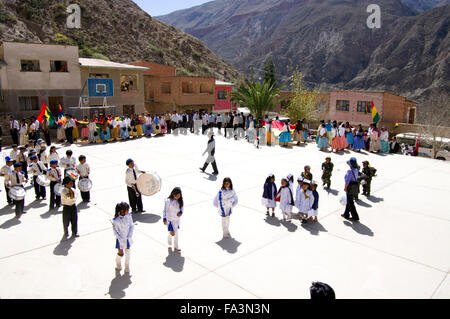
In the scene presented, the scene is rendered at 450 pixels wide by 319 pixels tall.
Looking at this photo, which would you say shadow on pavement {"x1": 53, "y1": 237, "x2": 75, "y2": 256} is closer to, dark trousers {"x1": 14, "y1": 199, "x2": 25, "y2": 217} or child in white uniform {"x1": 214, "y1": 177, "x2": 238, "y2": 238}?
dark trousers {"x1": 14, "y1": 199, "x2": 25, "y2": 217}

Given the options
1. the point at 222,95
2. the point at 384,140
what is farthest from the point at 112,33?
the point at 384,140

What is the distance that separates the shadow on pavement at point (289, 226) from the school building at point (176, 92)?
28.1 meters

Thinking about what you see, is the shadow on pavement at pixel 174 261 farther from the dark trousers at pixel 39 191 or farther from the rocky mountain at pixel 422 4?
the rocky mountain at pixel 422 4

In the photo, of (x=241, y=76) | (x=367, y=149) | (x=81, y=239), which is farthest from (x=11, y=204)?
(x=241, y=76)

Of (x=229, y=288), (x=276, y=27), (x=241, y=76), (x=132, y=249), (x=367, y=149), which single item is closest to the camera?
(x=229, y=288)

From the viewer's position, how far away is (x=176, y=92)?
35.1m

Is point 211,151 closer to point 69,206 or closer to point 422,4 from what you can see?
point 69,206

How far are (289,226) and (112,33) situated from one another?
60.1 meters

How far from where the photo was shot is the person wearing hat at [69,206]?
6844 millimetres

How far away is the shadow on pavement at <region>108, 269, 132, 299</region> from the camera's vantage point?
17.5ft

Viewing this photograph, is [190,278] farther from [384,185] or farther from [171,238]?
[384,185]

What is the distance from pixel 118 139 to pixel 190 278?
14652mm

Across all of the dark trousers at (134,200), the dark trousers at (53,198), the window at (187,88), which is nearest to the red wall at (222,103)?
the window at (187,88)

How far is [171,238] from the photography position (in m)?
6.98
